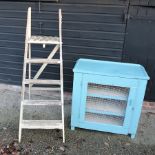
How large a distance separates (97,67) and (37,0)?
171 centimetres

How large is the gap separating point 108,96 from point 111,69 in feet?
1.30

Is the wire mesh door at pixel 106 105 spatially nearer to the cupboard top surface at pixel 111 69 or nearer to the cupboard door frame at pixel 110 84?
the cupboard door frame at pixel 110 84

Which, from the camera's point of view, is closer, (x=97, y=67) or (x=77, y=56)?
(x=97, y=67)

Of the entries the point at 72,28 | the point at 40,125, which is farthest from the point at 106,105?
the point at 72,28

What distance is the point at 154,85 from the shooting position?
4746 mm

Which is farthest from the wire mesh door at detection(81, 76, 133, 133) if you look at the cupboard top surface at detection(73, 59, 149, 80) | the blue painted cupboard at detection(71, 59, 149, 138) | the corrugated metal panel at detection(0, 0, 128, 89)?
the corrugated metal panel at detection(0, 0, 128, 89)

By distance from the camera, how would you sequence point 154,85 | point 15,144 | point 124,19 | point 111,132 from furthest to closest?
point 154,85 → point 124,19 → point 111,132 → point 15,144

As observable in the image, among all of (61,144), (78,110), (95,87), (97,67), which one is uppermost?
(97,67)

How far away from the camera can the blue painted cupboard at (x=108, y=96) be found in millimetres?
3631

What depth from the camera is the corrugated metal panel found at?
4.49 m

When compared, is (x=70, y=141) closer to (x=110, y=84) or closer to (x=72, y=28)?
(x=110, y=84)

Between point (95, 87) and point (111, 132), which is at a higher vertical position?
point (95, 87)

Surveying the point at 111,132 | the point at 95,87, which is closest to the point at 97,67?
the point at 95,87

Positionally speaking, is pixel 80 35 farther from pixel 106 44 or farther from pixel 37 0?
pixel 37 0
